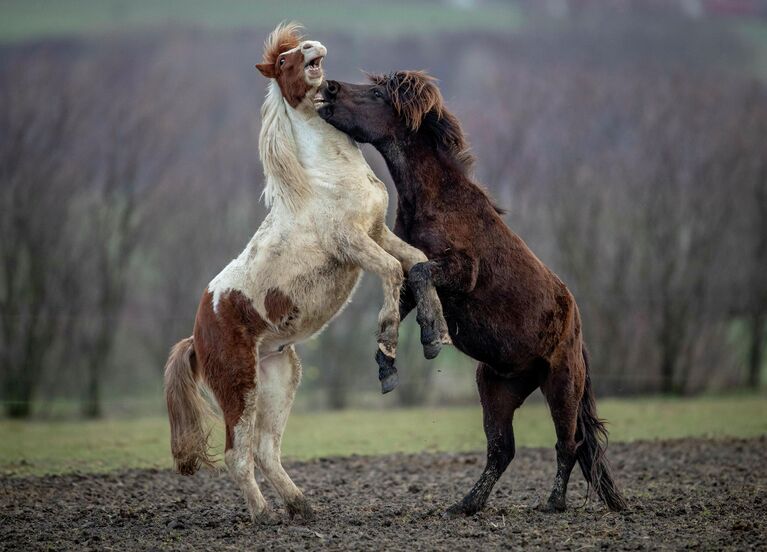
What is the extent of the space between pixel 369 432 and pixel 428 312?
7.01 m

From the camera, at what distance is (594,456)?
7121mm

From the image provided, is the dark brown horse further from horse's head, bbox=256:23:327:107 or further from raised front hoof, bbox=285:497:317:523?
raised front hoof, bbox=285:497:317:523

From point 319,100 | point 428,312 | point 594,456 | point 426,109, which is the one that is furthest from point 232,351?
point 594,456

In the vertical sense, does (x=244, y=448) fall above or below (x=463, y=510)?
above

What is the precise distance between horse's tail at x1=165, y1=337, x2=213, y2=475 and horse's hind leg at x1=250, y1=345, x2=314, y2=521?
0.43 m

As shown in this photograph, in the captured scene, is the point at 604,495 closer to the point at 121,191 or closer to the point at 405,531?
the point at 405,531

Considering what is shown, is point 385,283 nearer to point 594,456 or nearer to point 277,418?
point 277,418

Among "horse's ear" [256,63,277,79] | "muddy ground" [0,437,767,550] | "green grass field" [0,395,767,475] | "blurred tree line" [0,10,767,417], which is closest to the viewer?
"muddy ground" [0,437,767,550]

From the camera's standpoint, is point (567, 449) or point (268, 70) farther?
point (567, 449)

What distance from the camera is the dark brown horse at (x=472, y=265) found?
6766mm

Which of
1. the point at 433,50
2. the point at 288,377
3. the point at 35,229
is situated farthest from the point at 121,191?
the point at 288,377

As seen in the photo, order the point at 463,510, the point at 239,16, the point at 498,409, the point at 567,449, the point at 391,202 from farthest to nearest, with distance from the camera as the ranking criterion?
the point at 239,16 → the point at 391,202 → the point at 498,409 → the point at 567,449 → the point at 463,510

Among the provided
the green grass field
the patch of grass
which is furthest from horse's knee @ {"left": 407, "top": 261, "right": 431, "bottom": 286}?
the patch of grass

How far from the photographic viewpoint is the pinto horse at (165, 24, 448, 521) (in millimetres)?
6492
